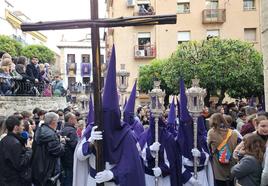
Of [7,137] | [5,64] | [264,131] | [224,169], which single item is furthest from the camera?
[5,64]

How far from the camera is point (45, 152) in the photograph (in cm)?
636

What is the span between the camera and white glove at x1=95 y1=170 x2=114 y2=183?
12.0ft

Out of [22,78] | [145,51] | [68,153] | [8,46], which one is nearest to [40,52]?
[8,46]

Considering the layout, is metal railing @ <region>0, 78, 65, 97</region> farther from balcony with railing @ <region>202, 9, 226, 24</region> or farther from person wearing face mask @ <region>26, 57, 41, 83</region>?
balcony with railing @ <region>202, 9, 226, 24</region>

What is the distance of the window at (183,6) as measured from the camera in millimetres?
36000

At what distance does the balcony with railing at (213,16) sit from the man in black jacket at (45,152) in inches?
1200

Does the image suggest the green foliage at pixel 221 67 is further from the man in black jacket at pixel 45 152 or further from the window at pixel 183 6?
the man in black jacket at pixel 45 152

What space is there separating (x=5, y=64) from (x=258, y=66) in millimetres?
16407

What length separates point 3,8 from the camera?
46031 millimetres

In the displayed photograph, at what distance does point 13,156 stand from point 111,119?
244 cm

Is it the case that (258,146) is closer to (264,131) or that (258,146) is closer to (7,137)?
(264,131)

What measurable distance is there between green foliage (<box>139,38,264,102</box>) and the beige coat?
16248 mm

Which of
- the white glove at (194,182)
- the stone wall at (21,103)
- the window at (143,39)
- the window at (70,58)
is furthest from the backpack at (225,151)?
the window at (70,58)

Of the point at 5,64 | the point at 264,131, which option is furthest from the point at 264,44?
the point at 5,64
